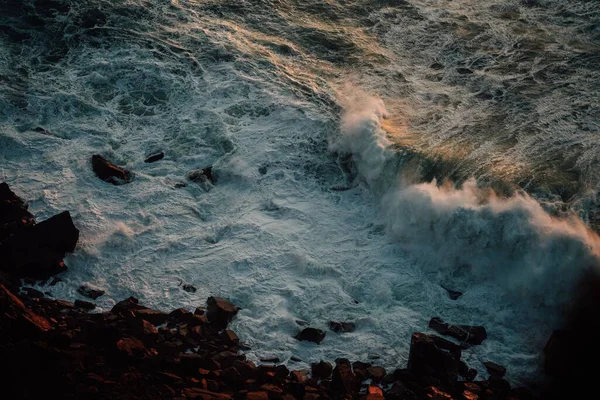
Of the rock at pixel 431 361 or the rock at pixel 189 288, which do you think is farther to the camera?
the rock at pixel 189 288

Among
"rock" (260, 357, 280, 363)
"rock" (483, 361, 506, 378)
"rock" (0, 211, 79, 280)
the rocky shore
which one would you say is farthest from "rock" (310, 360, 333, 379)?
"rock" (0, 211, 79, 280)

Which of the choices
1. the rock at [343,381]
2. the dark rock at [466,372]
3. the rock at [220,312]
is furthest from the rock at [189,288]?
the dark rock at [466,372]

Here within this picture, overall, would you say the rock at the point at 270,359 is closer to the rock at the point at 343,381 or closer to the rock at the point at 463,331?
the rock at the point at 343,381

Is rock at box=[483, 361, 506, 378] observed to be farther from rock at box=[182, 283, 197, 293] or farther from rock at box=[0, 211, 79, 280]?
rock at box=[0, 211, 79, 280]

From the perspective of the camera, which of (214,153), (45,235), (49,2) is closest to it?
(45,235)

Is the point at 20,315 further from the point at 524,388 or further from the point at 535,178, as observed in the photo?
the point at 535,178

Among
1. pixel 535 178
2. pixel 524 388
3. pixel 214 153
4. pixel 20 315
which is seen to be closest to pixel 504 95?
pixel 535 178
